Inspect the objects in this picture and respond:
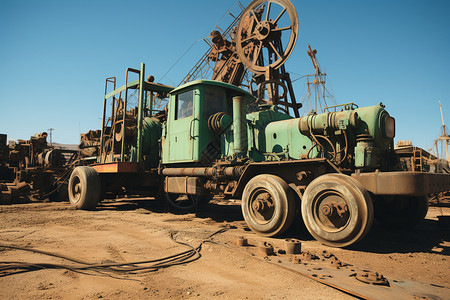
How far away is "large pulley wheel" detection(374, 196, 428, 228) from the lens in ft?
19.8

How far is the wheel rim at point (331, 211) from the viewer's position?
14.3 ft

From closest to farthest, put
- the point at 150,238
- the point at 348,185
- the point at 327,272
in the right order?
the point at 327,272, the point at 348,185, the point at 150,238

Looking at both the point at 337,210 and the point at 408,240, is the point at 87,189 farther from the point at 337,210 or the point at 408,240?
the point at 408,240

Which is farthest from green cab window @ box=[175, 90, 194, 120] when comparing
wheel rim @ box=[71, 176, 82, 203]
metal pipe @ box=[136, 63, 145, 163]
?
wheel rim @ box=[71, 176, 82, 203]

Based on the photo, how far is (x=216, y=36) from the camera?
674 inches

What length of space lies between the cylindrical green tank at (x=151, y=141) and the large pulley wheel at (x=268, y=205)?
4.39 meters

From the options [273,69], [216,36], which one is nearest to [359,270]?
[273,69]

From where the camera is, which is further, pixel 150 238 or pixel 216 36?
pixel 216 36

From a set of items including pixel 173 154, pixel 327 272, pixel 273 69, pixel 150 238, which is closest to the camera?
pixel 327 272

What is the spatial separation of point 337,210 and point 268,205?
1.26m

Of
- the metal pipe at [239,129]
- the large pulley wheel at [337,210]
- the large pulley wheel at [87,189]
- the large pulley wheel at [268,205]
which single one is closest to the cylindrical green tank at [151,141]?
the large pulley wheel at [87,189]

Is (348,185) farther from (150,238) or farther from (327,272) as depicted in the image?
(150,238)

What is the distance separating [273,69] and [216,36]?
215 inches

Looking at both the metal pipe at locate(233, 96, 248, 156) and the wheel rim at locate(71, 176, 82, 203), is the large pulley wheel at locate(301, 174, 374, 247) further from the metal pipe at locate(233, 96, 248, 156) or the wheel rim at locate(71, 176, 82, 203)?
the wheel rim at locate(71, 176, 82, 203)
